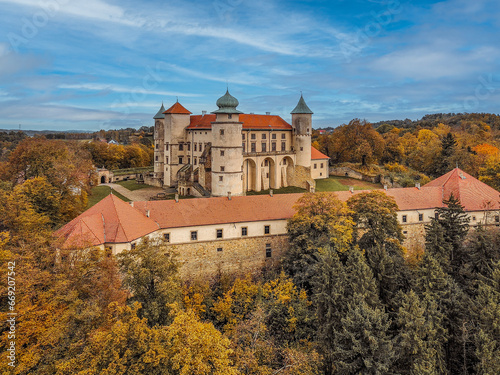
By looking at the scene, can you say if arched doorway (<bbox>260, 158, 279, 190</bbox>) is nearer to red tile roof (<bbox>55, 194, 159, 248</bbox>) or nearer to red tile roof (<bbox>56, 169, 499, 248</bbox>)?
red tile roof (<bbox>56, 169, 499, 248</bbox>)

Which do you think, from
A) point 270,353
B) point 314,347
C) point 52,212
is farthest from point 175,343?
point 52,212

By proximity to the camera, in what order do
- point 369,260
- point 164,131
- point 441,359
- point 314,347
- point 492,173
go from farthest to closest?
1. point 164,131
2. point 492,173
3. point 369,260
4. point 314,347
5. point 441,359

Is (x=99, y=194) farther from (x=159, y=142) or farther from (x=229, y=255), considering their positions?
(x=229, y=255)

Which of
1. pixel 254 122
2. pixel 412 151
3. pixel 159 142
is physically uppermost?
pixel 254 122

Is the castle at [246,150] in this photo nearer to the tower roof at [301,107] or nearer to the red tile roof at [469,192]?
the tower roof at [301,107]

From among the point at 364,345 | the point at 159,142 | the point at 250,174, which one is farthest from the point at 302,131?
the point at 364,345

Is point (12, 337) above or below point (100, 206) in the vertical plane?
below

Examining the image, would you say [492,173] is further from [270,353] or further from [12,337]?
[12,337]
